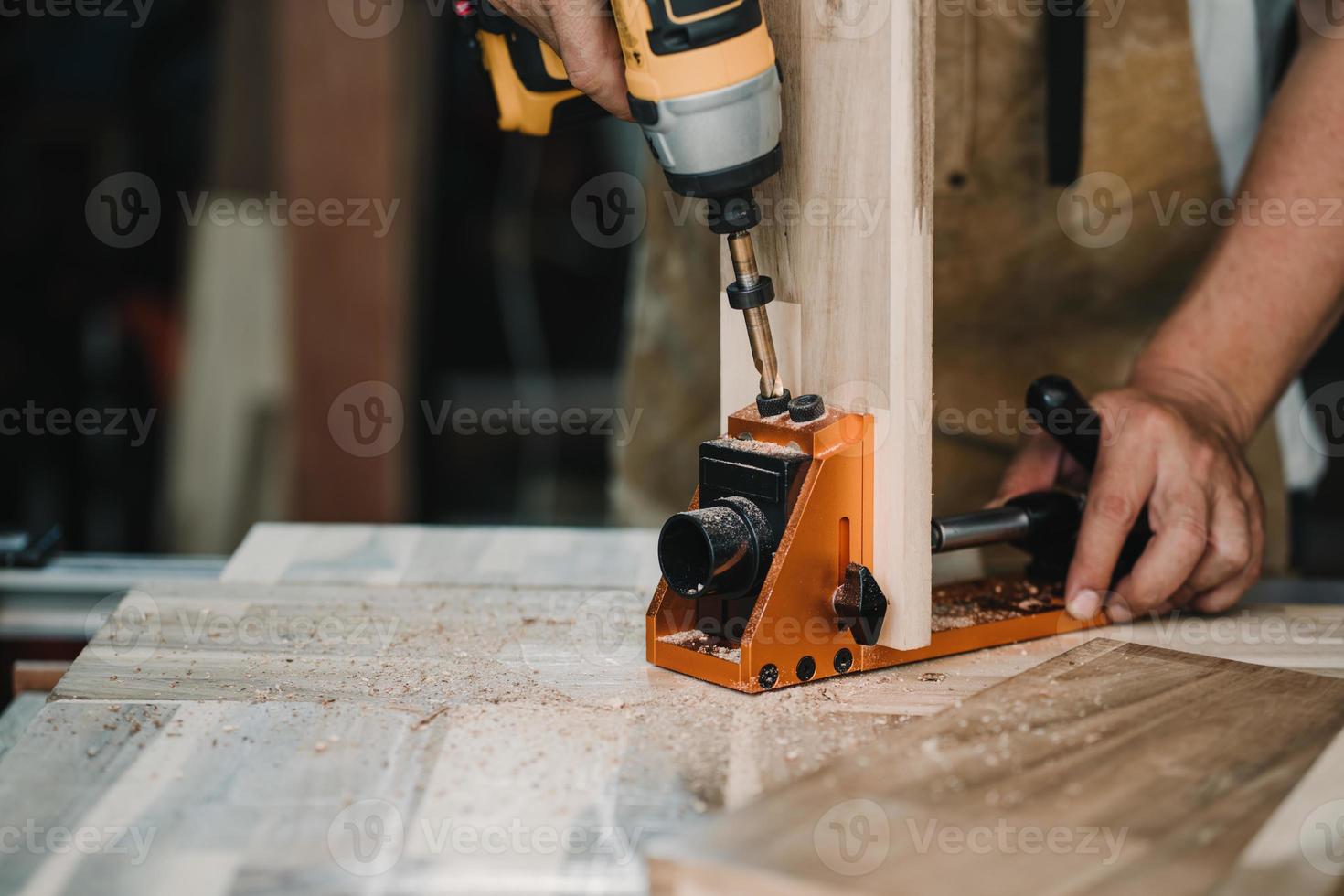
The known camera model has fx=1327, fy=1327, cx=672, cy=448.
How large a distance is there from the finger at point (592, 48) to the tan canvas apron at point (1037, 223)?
74 cm

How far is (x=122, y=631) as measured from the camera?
4.10ft

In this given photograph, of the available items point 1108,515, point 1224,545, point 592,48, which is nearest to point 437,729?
point 592,48

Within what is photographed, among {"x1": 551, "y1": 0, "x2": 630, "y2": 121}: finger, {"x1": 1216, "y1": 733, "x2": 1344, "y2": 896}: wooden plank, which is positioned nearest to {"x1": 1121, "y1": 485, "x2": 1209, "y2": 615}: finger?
{"x1": 1216, "y1": 733, "x2": 1344, "y2": 896}: wooden plank

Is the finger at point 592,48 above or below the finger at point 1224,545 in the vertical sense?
above

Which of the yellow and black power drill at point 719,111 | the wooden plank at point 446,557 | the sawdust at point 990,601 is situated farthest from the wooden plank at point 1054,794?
the wooden plank at point 446,557

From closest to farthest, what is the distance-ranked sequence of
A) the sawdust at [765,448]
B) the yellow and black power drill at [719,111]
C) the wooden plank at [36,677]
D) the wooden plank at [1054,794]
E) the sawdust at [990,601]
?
1. the wooden plank at [1054,794]
2. the yellow and black power drill at [719,111]
3. the sawdust at [765,448]
4. the sawdust at [990,601]
5. the wooden plank at [36,677]

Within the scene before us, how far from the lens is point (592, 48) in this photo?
109 centimetres

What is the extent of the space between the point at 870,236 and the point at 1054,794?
0.47 metres

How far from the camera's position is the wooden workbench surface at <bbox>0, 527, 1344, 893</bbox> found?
0.82 meters

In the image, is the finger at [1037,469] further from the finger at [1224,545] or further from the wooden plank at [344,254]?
the wooden plank at [344,254]

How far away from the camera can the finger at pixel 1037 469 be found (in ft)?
4.79

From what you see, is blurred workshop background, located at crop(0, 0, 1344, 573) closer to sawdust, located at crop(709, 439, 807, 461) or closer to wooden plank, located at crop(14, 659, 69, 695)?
wooden plank, located at crop(14, 659, 69, 695)

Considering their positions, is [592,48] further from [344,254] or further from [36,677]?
[344,254]

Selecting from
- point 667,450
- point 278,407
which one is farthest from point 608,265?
point 667,450
